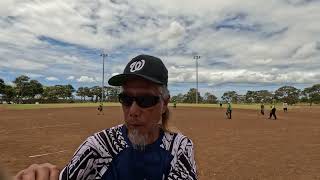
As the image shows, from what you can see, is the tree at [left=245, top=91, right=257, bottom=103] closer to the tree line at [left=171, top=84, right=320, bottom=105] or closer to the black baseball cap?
the tree line at [left=171, top=84, right=320, bottom=105]

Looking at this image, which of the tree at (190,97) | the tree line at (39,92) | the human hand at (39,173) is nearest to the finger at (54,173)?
the human hand at (39,173)

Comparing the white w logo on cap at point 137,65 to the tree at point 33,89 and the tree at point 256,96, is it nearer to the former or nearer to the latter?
the tree at point 33,89

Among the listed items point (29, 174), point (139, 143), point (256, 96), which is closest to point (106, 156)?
point (139, 143)

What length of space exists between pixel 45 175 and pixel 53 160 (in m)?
11.0

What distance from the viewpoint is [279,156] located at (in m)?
13.1

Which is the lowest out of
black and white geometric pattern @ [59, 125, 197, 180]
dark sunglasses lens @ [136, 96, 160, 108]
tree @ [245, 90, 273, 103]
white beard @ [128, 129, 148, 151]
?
black and white geometric pattern @ [59, 125, 197, 180]

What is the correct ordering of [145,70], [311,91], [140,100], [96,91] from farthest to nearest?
[96,91] → [311,91] → [140,100] → [145,70]

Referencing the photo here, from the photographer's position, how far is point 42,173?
47.9 inches

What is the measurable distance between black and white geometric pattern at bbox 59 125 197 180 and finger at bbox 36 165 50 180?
483 mm

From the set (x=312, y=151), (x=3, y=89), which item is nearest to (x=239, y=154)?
(x=312, y=151)

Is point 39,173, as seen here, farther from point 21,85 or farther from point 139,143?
point 21,85

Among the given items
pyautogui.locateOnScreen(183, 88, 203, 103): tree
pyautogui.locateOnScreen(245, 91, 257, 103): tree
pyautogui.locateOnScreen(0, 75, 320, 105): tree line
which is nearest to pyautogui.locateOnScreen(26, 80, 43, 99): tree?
pyautogui.locateOnScreen(0, 75, 320, 105): tree line

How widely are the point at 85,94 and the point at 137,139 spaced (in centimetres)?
14458

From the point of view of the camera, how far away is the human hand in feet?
3.82
